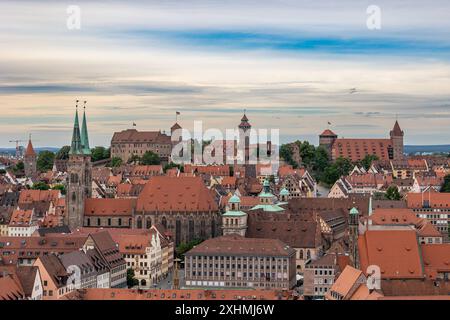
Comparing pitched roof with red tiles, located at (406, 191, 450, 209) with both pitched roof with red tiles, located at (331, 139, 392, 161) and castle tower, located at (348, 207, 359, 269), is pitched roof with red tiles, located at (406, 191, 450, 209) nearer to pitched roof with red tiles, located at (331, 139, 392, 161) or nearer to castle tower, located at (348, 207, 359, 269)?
castle tower, located at (348, 207, 359, 269)

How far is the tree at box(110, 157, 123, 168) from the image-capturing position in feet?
403

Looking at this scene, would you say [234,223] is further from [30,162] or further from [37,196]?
[30,162]

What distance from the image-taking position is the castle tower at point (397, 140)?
137875 millimetres

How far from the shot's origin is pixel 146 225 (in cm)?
6931

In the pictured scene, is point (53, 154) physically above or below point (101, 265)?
above

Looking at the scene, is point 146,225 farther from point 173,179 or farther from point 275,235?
point 275,235

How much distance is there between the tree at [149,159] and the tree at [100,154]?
9.10 meters

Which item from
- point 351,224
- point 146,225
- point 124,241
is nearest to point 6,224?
point 146,225

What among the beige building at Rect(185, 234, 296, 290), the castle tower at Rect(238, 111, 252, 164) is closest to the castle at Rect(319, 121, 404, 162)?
the castle tower at Rect(238, 111, 252, 164)

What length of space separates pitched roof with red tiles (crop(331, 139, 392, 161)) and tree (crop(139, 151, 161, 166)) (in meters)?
28.4

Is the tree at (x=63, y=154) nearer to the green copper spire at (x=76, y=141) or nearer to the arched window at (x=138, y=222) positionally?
the green copper spire at (x=76, y=141)

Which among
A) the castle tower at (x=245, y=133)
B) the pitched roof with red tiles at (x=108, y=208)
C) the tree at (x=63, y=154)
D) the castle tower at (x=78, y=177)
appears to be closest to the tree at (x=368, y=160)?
the castle tower at (x=245, y=133)

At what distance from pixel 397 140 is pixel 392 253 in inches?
3813
